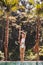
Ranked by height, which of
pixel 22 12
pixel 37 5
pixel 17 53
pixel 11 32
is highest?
A: pixel 37 5

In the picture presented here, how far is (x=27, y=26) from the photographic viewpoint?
2828 centimetres

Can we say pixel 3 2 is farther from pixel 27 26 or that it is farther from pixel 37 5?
pixel 27 26

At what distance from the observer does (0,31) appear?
2847cm

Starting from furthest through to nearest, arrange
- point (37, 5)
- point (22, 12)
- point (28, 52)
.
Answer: point (22, 12), point (28, 52), point (37, 5)

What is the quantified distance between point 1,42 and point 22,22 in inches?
142

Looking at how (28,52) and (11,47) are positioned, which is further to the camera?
(11,47)

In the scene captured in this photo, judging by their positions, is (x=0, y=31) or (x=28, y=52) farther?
(x=0, y=31)

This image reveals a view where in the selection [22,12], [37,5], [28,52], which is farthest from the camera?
[22,12]

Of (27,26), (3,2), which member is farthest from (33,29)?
(3,2)

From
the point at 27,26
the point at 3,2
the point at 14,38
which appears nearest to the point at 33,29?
the point at 27,26

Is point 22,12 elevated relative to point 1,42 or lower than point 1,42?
elevated

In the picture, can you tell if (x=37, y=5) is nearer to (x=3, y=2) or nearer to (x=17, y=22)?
(x=3, y=2)

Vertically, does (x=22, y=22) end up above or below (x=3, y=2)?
below

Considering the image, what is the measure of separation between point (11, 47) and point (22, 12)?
14.8 feet
